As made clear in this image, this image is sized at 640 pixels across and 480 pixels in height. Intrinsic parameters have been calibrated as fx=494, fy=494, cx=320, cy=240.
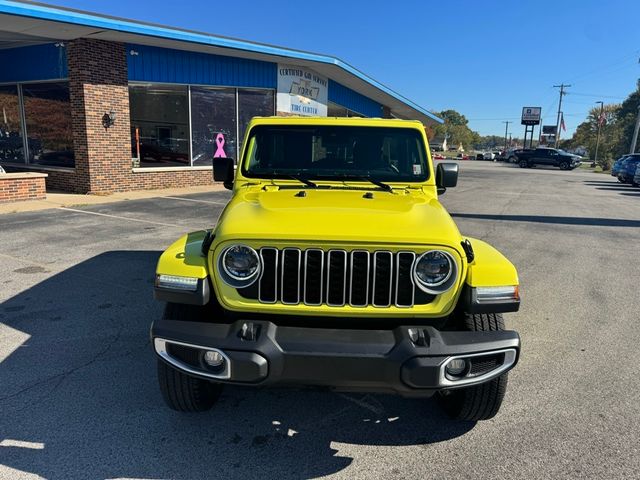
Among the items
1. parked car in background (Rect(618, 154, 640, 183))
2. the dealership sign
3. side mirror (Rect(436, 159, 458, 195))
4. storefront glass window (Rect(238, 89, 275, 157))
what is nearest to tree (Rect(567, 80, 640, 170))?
the dealership sign

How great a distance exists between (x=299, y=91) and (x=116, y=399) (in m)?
18.4

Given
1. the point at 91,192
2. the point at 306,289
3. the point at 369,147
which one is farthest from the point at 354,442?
the point at 91,192

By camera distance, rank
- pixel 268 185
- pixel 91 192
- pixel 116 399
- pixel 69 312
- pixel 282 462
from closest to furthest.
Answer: pixel 282 462 → pixel 116 399 → pixel 268 185 → pixel 69 312 → pixel 91 192

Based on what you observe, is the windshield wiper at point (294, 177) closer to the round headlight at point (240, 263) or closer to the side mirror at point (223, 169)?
the side mirror at point (223, 169)

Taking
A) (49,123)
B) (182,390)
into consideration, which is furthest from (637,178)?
(182,390)

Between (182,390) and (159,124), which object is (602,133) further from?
(182,390)

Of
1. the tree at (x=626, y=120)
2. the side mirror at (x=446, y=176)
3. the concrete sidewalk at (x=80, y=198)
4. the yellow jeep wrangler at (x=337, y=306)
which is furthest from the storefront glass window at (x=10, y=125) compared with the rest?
the tree at (x=626, y=120)

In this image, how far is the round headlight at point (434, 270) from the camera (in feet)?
8.65

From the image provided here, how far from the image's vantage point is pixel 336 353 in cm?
236

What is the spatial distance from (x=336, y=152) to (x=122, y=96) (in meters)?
11.8

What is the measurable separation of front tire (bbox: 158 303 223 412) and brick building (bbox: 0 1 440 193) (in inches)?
401

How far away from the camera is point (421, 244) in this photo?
2.59m

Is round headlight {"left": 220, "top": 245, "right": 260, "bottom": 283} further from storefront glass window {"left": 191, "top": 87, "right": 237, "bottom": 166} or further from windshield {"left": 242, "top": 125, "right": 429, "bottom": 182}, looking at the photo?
storefront glass window {"left": 191, "top": 87, "right": 237, "bottom": 166}

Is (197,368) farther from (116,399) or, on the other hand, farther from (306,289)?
(116,399)
